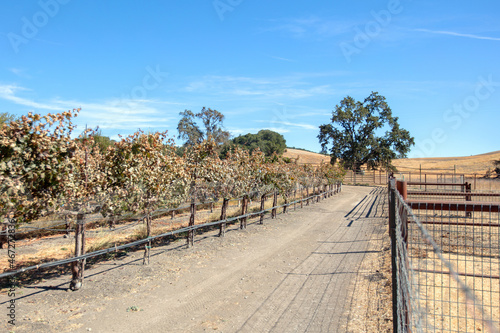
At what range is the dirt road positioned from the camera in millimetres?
5766

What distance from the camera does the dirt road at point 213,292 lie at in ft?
18.9

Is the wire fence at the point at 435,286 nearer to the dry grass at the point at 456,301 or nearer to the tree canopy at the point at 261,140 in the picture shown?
A: the dry grass at the point at 456,301

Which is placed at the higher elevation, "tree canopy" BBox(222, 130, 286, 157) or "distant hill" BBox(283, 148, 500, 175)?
"tree canopy" BBox(222, 130, 286, 157)

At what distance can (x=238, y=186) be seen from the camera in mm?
13406

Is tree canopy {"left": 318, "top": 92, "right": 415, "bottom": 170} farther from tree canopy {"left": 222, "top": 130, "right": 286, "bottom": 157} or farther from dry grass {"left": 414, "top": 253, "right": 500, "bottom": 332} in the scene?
dry grass {"left": 414, "top": 253, "right": 500, "bottom": 332}

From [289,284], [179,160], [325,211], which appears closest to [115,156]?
[179,160]

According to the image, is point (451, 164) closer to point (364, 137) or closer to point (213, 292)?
point (364, 137)

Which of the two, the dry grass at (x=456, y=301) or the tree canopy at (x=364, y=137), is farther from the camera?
the tree canopy at (x=364, y=137)

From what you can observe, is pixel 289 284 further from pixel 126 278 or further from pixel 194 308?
pixel 126 278

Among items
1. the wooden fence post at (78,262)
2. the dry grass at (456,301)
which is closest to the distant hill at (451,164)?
the dry grass at (456,301)

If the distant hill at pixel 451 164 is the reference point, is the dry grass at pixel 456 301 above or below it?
below

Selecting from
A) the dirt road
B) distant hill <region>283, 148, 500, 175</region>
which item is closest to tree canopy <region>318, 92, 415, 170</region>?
distant hill <region>283, 148, 500, 175</region>

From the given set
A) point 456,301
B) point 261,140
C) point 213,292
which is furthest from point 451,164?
point 213,292

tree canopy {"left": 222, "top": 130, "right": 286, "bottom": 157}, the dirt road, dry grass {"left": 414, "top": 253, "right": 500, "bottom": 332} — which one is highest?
tree canopy {"left": 222, "top": 130, "right": 286, "bottom": 157}
